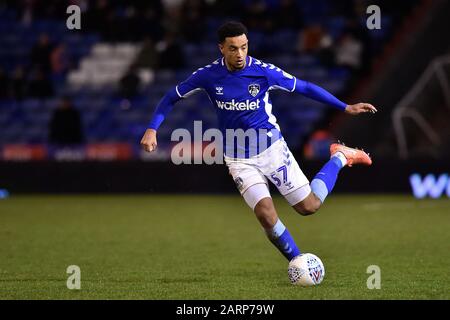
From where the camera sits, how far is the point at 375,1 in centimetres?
2003

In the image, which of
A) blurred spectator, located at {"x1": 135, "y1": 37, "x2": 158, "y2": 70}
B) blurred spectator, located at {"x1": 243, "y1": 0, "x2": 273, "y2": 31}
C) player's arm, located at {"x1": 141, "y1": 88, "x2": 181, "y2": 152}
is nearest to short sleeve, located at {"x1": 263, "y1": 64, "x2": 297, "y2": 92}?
player's arm, located at {"x1": 141, "y1": 88, "x2": 181, "y2": 152}

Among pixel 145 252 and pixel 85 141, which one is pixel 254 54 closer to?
pixel 85 141

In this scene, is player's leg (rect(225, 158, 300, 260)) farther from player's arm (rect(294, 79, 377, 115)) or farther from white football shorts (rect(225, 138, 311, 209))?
player's arm (rect(294, 79, 377, 115))

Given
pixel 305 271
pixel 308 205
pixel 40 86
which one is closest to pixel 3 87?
pixel 40 86

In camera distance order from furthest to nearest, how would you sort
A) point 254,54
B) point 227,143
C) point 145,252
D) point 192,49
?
point 192,49, point 254,54, point 145,252, point 227,143

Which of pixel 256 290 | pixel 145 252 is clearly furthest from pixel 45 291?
pixel 145 252

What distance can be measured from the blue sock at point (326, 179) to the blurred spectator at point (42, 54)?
13.4 meters

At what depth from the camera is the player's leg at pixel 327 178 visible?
8016 mm

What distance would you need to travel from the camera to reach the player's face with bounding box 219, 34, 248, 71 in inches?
304

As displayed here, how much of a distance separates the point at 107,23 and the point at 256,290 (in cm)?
1536

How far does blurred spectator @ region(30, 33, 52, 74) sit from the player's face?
44.6ft

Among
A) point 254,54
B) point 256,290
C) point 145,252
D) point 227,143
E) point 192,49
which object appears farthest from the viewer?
point 192,49

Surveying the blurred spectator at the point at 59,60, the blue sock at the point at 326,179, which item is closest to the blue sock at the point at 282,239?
the blue sock at the point at 326,179

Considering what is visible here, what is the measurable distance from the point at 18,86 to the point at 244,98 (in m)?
14.1
